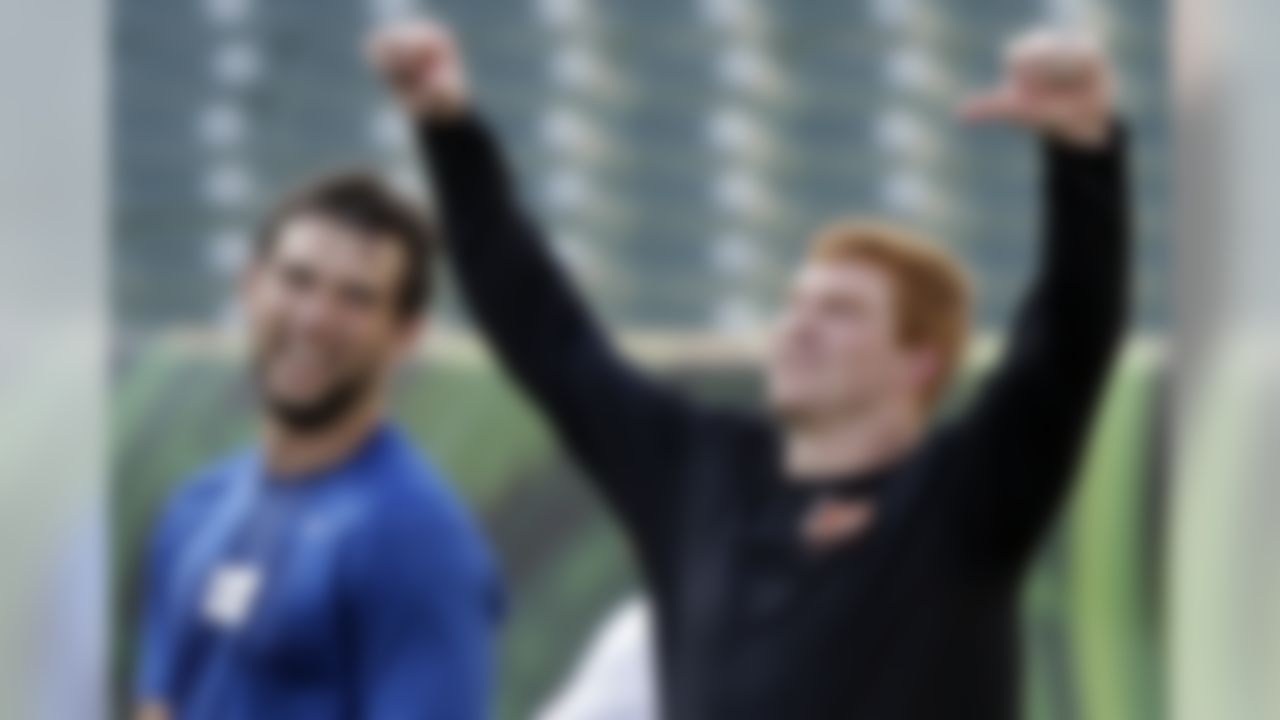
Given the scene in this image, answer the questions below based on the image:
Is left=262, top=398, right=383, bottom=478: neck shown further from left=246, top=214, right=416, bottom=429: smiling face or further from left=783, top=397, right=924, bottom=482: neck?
left=783, top=397, right=924, bottom=482: neck

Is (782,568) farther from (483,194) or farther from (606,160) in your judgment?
(606,160)

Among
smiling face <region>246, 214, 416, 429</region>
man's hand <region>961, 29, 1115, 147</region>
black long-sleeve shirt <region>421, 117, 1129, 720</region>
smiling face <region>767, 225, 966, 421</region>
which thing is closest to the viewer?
man's hand <region>961, 29, 1115, 147</region>

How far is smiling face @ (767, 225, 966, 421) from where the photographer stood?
2.09m

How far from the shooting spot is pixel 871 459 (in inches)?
81.7

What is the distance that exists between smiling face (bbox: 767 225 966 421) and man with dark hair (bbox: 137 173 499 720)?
1.10 ft

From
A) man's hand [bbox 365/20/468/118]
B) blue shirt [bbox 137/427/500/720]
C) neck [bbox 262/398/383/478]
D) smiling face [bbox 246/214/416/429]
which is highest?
man's hand [bbox 365/20/468/118]

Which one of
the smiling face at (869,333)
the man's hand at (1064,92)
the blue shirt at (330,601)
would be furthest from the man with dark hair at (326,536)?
the man's hand at (1064,92)

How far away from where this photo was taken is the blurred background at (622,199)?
2396 mm

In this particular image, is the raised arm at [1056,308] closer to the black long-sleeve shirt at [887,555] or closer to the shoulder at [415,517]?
the black long-sleeve shirt at [887,555]

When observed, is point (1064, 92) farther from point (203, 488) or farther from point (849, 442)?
point (203, 488)

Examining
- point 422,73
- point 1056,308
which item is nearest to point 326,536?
point 422,73

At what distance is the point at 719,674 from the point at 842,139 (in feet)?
2.15

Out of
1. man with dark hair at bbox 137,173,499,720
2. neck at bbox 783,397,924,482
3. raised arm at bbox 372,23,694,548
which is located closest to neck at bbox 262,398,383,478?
man with dark hair at bbox 137,173,499,720

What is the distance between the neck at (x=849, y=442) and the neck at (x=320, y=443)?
416 millimetres
